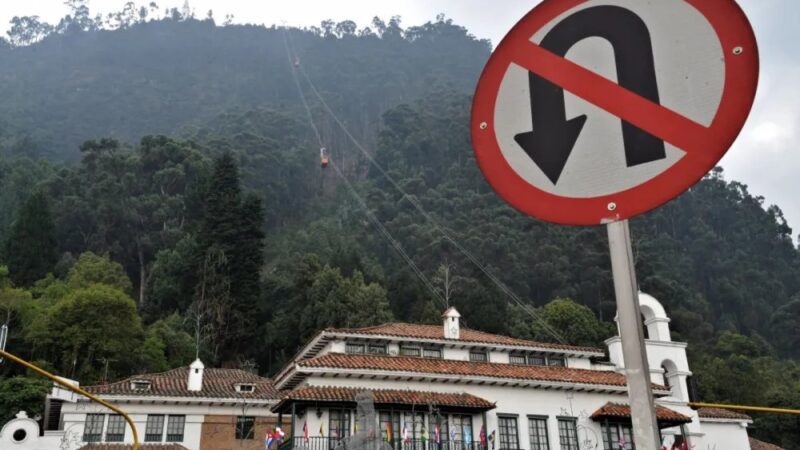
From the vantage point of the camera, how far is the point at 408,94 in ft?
534

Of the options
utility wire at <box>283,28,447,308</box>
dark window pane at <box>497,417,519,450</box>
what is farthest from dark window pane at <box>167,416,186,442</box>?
utility wire at <box>283,28,447,308</box>

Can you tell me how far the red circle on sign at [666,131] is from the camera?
263cm

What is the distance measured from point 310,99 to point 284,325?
347 feet

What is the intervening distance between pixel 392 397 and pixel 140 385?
13.9 m

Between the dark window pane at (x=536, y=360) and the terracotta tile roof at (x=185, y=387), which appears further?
the dark window pane at (x=536, y=360)

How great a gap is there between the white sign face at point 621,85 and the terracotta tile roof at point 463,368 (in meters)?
24.3

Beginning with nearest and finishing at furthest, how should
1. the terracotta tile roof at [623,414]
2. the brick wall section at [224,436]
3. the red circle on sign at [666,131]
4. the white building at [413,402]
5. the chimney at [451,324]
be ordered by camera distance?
1. the red circle on sign at [666,131]
2. the white building at [413,402]
3. the terracotta tile roof at [623,414]
4. the brick wall section at [224,436]
5. the chimney at [451,324]

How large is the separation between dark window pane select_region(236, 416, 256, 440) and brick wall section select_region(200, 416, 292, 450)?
161mm

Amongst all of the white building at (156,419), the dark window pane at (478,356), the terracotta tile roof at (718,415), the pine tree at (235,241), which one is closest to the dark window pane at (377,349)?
the dark window pane at (478,356)

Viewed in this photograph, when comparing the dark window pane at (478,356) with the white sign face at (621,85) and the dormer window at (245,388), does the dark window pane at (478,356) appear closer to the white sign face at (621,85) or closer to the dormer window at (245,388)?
the dormer window at (245,388)

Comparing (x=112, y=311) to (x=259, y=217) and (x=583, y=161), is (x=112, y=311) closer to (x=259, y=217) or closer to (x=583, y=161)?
(x=259, y=217)

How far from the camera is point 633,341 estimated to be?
8.48 feet

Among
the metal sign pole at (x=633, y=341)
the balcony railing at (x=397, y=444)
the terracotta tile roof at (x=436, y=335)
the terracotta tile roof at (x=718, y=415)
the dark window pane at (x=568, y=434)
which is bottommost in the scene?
the metal sign pole at (x=633, y=341)

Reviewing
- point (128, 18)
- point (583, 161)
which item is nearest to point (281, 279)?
point (583, 161)
